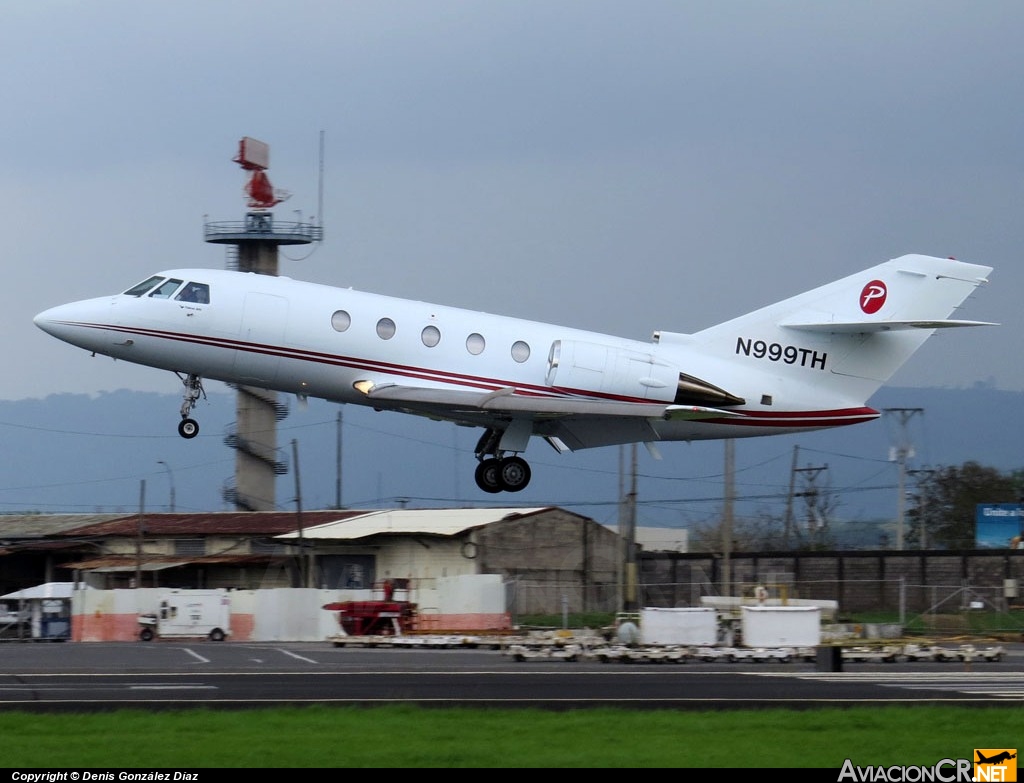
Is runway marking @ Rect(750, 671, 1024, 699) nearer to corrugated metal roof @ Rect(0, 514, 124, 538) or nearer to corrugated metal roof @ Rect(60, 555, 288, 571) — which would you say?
corrugated metal roof @ Rect(60, 555, 288, 571)

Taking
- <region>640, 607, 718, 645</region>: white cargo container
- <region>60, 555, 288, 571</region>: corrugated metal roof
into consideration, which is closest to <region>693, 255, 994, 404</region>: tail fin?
<region>640, 607, 718, 645</region>: white cargo container

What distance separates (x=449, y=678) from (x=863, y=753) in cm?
1223

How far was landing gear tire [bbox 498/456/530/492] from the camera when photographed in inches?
1145

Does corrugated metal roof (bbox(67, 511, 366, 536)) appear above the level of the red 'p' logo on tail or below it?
below

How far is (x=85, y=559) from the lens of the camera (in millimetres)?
73688

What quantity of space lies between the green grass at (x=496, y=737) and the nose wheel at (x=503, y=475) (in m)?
9.04

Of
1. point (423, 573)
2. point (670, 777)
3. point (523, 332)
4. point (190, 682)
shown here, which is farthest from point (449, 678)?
point (423, 573)

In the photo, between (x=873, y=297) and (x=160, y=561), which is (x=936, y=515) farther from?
(x=873, y=297)

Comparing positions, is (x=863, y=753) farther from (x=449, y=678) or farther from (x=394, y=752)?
(x=449, y=678)

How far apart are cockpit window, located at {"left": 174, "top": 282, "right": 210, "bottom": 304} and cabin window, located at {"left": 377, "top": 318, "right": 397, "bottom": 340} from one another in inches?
132

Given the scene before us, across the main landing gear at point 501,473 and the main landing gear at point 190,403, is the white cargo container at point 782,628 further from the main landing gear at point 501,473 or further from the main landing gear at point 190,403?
the main landing gear at point 190,403

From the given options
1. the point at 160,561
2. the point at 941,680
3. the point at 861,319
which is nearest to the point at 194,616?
the point at 160,561

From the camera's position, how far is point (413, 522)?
6575 centimetres

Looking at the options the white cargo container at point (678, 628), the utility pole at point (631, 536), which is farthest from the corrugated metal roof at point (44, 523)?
the white cargo container at point (678, 628)
